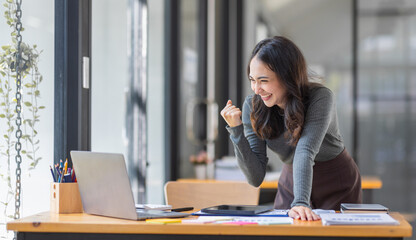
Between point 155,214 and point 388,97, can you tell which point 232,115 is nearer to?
Result: point 155,214

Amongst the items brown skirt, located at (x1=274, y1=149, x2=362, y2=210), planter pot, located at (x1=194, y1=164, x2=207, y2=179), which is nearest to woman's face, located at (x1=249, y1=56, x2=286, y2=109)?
brown skirt, located at (x1=274, y1=149, x2=362, y2=210)

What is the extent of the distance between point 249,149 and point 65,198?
76cm

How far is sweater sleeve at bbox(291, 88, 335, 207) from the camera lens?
7.27 feet

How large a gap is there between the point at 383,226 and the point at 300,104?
2.16ft

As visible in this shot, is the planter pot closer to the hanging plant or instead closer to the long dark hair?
the long dark hair

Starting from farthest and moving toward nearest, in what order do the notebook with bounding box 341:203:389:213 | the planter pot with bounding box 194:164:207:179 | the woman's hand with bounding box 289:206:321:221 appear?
the planter pot with bounding box 194:164:207:179
the notebook with bounding box 341:203:389:213
the woman's hand with bounding box 289:206:321:221

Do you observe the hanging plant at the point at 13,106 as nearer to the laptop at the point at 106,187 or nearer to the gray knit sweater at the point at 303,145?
the laptop at the point at 106,187

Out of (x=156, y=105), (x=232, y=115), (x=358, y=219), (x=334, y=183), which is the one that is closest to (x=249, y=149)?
(x=232, y=115)

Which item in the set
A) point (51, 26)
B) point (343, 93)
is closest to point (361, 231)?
point (51, 26)

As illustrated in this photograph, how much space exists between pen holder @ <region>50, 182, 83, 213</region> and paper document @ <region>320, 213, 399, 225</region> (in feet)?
3.08

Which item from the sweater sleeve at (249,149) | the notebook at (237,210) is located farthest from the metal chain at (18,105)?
the sweater sleeve at (249,149)

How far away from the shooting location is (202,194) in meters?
2.94

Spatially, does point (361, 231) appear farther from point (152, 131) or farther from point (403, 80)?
point (403, 80)

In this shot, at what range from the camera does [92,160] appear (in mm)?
2191
